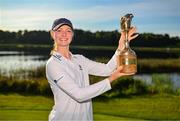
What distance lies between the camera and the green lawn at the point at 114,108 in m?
7.94

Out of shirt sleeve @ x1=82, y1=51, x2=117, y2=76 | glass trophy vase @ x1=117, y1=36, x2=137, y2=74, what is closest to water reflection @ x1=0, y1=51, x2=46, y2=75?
shirt sleeve @ x1=82, y1=51, x2=117, y2=76

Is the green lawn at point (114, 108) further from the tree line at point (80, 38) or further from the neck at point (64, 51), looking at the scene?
the tree line at point (80, 38)

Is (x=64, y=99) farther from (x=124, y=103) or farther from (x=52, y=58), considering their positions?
(x=124, y=103)

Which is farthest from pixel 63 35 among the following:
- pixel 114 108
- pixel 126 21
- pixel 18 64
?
pixel 18 64

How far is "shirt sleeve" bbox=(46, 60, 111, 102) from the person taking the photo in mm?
2551

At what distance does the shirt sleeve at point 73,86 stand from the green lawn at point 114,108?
15.4ft

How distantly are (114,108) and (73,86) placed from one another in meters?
8.00

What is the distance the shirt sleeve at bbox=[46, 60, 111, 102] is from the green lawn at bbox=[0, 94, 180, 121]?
4702 mm

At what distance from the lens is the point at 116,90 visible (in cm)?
1424

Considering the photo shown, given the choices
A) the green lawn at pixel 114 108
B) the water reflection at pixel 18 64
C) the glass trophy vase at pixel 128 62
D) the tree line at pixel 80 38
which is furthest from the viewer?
the tree line at pixel 80 38

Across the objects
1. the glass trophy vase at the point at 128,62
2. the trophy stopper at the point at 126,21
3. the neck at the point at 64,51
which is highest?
the trophy stopper at the point at 126,21

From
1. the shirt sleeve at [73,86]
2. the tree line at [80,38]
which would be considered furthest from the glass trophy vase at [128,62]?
the tree line at [80,38]

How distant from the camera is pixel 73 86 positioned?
2.66m

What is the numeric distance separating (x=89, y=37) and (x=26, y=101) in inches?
689
